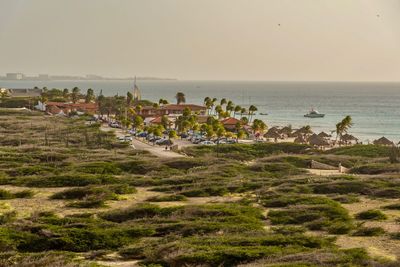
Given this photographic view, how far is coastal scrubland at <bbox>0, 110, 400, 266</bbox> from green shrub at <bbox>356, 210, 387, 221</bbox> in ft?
0.25

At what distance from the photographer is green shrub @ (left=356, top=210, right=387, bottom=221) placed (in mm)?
33188

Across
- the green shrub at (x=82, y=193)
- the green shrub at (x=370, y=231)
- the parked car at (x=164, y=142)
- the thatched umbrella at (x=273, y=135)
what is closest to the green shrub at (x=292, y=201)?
the green shrub at (x=370, y=231)

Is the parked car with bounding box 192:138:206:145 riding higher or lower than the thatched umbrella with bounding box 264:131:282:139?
lower

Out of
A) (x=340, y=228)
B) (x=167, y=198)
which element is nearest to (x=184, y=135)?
(x=167, y=198)

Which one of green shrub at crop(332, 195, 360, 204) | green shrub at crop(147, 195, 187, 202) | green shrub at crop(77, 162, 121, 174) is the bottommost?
green shrub at crop(77, 162, 121, 174)

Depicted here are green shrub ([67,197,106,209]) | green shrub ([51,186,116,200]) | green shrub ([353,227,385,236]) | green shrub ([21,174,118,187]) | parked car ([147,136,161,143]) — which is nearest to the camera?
green shrub ([353,227,385,236])

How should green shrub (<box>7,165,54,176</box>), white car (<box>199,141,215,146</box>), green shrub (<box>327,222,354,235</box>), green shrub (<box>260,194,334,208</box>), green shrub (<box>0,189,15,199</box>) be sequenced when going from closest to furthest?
1. green shrub (<box>327,222,354,235</box>)
2. green shrub (<box>260,194,334,208</box>)
3. green shrub (<box>0,189,15,199</box>)
4. green shrub (<box>7,165,54,176</box>)
5. white car (<box>199,141,215,146</box>)

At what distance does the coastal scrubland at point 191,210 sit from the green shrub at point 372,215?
0.08 m

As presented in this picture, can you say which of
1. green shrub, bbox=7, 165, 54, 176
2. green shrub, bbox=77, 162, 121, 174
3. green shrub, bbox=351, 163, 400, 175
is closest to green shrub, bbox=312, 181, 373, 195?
green shrub, bbox=351, 163, 400, 175

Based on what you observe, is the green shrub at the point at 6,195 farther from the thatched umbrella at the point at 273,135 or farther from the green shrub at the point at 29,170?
the thatched umbrella at the point at 273,135

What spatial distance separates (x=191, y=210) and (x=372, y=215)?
10.2 metres

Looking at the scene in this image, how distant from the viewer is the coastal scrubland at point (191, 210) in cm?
2433

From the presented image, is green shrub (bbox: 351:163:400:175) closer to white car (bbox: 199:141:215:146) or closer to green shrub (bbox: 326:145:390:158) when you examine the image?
green shrub (bbox: 326:145:390:158)

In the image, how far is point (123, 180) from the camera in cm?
4712
